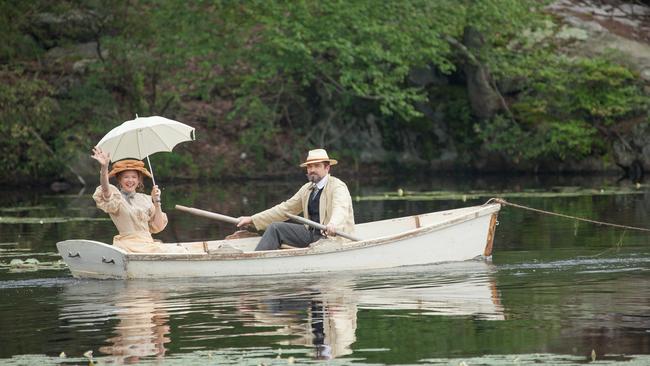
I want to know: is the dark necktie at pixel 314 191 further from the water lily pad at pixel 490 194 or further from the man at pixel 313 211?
the water lily pad at pixel 490 194

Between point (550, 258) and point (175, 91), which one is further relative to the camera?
point (175, 91)

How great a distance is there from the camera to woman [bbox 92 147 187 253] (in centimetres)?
1641

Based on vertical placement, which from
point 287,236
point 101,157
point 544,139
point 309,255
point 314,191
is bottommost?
point 309,255

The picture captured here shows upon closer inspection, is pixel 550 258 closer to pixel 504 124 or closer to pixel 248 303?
pixel 248 303

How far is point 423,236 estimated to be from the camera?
698 inches

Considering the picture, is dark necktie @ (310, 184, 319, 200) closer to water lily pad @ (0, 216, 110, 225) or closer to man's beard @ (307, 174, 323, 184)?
man's beard @ (307, 174, 323, 184)

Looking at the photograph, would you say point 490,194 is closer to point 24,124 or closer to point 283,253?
point 283,253

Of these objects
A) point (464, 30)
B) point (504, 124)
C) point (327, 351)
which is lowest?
point (327, 351)

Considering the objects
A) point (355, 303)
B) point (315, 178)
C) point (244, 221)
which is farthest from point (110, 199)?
point (355, 303)

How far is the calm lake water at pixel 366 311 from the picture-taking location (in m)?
11.1

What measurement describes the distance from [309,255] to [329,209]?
81cm

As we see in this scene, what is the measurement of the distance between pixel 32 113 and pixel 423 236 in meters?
26.0

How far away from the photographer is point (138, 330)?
42.0ft

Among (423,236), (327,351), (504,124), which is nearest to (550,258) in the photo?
(423,236)
